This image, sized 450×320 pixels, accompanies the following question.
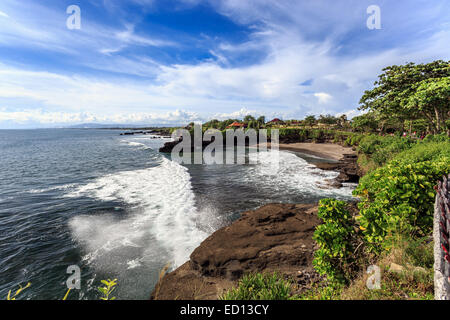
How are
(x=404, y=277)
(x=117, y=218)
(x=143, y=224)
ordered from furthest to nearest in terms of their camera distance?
(x=117, y=218), (x=143, y=224), (x=404, y=277)

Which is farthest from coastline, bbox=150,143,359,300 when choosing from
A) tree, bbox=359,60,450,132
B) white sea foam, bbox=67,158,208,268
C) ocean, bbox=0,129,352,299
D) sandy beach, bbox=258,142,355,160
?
sandy beach, bbox=258,142,355,160

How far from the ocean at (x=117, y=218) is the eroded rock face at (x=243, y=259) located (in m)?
1.64

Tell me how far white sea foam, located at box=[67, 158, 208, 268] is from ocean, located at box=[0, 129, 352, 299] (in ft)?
0.17

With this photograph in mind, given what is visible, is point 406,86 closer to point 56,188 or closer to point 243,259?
point 243,259

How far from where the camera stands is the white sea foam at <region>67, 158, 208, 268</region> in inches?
400

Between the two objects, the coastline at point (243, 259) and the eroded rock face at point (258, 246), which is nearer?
the coastline at point (243, 259)

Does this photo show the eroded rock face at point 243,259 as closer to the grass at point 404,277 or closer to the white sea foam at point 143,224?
the grass at point 404,277

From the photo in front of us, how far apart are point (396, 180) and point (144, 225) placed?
1303 cm

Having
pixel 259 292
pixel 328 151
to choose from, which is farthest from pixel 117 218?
pixel 328 151

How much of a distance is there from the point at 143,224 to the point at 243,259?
27.0 ft

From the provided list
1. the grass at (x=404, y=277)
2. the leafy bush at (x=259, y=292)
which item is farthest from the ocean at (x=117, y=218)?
the grass at (x=404, y=277)

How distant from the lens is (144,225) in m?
12.9

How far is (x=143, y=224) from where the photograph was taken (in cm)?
1302

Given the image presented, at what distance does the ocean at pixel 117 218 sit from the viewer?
8406 millimetres
